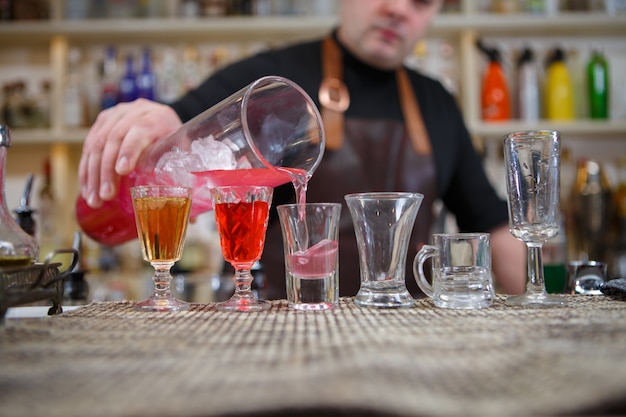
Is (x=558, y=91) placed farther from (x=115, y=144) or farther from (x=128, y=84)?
(x=115, y=144)

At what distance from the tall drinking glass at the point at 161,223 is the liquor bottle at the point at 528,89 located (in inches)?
84.4

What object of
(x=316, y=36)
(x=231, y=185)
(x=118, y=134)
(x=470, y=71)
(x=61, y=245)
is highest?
(x=316, y=36)

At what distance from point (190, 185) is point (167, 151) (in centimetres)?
8

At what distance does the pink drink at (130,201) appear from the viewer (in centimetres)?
101

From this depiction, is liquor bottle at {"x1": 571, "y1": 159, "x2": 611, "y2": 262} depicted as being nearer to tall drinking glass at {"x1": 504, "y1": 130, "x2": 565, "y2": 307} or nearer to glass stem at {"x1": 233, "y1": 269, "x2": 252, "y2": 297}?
tall drinking glass at {"x1": 504, "y1": 130, "x2": 565, "y2": 307}

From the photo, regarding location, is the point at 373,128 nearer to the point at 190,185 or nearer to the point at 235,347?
the point at 190,185

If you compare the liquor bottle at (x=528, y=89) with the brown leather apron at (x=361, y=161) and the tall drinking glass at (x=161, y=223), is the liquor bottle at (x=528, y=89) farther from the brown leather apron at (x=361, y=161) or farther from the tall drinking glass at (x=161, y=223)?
the tall drinking glass at (x=161, y=223)

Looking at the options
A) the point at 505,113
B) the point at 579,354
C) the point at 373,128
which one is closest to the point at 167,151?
the point at 579,354

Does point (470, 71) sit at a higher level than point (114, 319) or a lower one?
higher

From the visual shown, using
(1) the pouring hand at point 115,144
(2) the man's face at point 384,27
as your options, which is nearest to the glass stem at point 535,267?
(1) the pouring hand at point 115,144

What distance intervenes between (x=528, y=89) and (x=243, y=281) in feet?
7.09

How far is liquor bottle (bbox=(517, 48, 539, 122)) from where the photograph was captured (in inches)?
109

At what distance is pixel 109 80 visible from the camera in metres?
2.84

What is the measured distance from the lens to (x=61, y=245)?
2721mm
